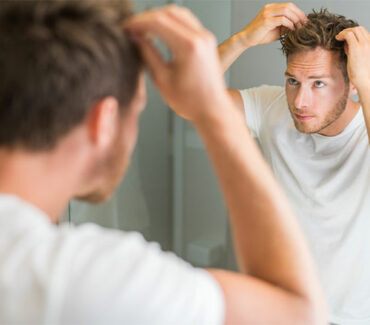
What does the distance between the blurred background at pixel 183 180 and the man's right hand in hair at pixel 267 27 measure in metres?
0.24

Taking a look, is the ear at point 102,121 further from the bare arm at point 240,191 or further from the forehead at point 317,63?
the forehead at point 317,63

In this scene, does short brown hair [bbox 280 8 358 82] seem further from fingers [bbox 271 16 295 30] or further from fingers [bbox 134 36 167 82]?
fingers [bbox 134 36 167 82]

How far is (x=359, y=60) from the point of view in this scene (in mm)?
1510

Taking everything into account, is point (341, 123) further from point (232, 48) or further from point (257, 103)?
point (232, 48)

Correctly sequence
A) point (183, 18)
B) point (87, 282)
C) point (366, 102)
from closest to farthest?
1. point (87, 282)
2. point (183, 18)
3. point (366, 102)

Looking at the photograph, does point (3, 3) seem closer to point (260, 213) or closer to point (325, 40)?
point (260, 213)

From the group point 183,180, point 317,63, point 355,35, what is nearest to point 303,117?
point 317,63

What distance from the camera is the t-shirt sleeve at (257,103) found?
179cm

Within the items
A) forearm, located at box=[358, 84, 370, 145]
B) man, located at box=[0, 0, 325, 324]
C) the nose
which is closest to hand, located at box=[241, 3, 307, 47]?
the nose

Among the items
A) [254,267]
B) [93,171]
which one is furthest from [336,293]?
[93,171]

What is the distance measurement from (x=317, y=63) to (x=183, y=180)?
2.99ft

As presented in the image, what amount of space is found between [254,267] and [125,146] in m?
0.21

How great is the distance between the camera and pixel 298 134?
66.6 inches

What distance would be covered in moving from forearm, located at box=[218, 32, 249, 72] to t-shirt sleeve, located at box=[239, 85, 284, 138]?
5.2 inches
